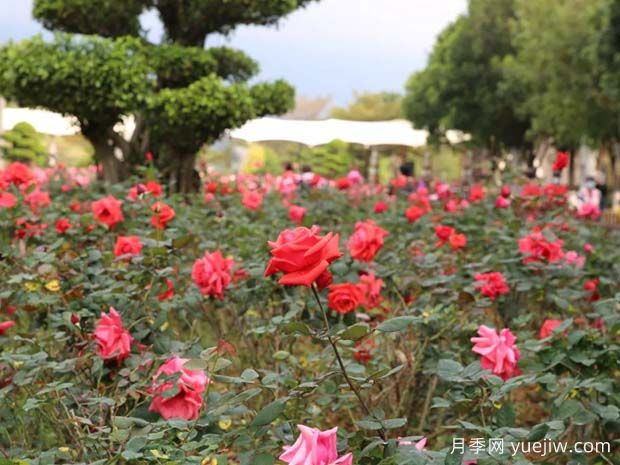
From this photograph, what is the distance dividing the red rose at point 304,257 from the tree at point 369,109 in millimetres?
61418

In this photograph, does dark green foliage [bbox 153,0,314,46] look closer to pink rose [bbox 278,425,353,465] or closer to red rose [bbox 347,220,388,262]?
red rose [bbox 347,220,388,262]

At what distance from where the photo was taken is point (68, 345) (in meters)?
3.01

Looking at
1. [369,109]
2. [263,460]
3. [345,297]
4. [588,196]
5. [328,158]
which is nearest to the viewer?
[263,460]

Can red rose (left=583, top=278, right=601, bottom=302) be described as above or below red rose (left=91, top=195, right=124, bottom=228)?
below

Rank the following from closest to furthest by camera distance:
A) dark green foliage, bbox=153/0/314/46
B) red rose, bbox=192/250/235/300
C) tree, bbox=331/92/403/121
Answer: red rose, bbox=192/250/235/300 → dark green foliage, bbox=153/0/314/46 → tree, bbox=331/92/403/121

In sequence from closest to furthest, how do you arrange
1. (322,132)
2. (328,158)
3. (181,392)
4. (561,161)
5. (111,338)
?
(181,392), (111,338), (561,161), (322,132), (328,158)

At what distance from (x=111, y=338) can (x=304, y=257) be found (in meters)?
0.96

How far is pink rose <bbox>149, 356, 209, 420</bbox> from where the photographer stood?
204 centimetres

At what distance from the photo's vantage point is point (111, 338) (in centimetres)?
238

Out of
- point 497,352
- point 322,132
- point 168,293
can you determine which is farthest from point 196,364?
point 322,132

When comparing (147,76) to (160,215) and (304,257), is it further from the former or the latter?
A: (304,257)

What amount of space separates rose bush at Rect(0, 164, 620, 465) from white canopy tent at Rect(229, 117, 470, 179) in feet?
44.9

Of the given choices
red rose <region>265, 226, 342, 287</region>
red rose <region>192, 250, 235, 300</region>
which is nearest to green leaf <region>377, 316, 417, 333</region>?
red rose <region>265, 226, 342, 287</region>

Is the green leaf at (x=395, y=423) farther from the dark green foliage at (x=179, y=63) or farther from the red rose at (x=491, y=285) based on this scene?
the dark green foliage at (x=179, y=63)
